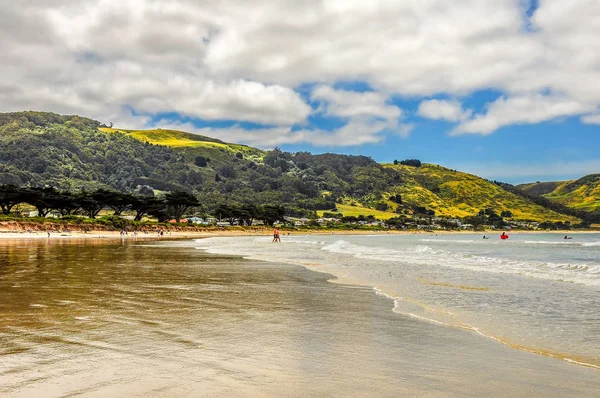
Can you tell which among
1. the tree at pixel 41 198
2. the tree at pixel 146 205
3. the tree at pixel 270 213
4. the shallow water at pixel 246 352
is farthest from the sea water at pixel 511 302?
the tree at pixel 270 213

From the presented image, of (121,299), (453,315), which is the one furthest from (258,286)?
(453,315)

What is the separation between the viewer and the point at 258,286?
17.5m

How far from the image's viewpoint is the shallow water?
6191 mm

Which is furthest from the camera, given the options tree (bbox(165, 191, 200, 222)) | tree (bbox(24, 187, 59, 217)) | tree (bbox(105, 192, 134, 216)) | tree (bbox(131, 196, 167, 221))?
tree (bbox(165, 191, 200, 222))

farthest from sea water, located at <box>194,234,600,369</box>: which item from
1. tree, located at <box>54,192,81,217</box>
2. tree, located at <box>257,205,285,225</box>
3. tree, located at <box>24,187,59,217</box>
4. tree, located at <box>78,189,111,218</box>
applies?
tree, located at <box>257,205,285,225</box>

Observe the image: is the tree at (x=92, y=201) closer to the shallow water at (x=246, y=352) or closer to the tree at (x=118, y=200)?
the tree at (x=118, y=200)

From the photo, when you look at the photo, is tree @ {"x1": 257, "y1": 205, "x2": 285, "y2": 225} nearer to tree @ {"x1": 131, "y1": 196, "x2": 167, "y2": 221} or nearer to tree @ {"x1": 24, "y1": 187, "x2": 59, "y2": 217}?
tree @ {"x1": 131, "y1": 196, "x2": 167, "y2": 221}

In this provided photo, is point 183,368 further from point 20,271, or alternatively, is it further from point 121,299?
point 20,271

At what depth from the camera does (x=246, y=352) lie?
7867 millimetres

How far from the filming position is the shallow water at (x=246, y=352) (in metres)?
6.19

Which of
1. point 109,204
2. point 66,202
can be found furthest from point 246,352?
point 109,204

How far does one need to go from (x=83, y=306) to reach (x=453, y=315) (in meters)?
9.42

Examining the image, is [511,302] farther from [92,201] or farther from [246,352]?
[92,201]

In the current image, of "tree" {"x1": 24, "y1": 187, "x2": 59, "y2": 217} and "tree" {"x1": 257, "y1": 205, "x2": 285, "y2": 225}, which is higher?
"tree" {"x1": 24, "y1": 187, "x2": 59, "y2": 217}
